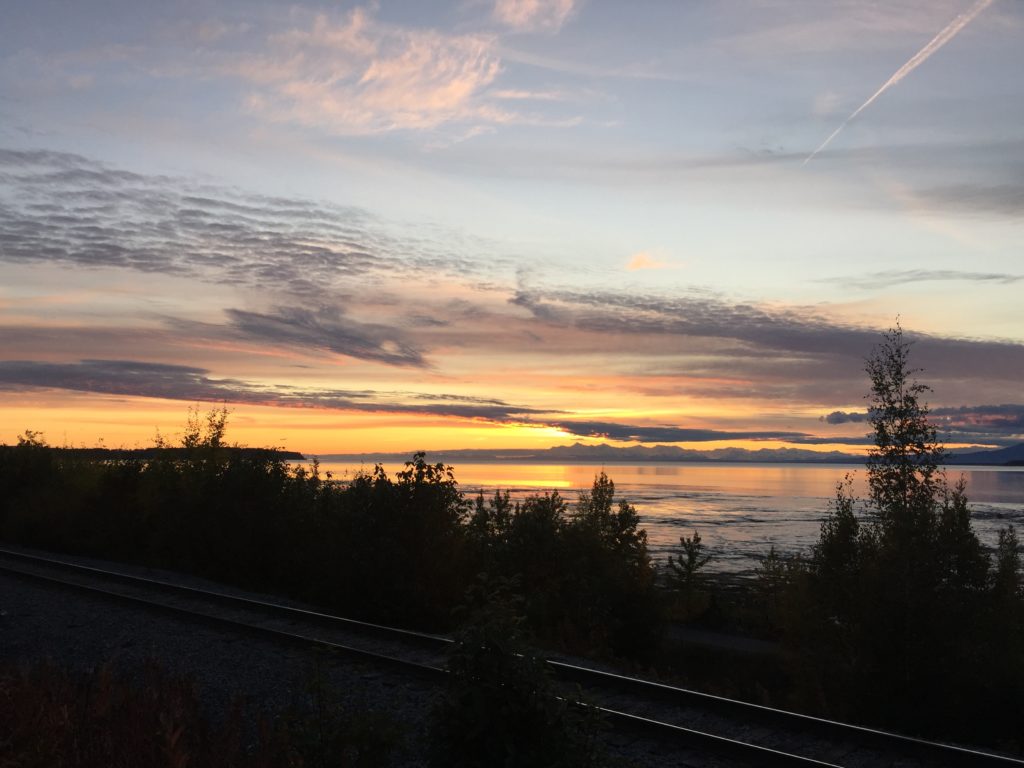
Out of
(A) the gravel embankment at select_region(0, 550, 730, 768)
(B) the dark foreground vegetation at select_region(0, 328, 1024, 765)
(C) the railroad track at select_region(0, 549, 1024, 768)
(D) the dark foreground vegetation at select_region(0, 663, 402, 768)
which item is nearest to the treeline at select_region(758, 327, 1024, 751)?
(B) the dark foreground vegetation at select_region(0, 328, 1024, 765)

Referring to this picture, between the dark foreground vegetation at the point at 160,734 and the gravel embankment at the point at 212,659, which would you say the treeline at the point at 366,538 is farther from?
the dark foreground vegetation at the point at 160,734

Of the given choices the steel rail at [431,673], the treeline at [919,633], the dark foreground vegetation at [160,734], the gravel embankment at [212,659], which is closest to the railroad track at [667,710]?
the steel rail at [431,673]

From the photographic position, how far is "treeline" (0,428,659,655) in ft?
56.5

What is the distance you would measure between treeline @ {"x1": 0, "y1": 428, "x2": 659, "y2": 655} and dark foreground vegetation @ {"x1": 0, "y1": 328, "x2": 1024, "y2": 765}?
0.18 feet

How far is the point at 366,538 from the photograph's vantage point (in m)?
17.5

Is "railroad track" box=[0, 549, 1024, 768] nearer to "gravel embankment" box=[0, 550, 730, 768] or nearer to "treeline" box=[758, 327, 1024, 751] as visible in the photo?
"gravel embankment" box=[0, 550, 730, 768]

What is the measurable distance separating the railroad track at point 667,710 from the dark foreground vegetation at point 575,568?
5.04 ft

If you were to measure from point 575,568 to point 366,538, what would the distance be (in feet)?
18.5

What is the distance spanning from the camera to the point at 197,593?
17781mm

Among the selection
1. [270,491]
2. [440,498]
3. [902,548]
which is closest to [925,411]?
[902,548]

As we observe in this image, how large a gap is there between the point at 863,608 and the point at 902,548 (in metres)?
1.32

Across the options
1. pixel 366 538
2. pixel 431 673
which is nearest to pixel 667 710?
pixel 431 673

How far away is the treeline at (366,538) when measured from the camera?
17234 millimetres

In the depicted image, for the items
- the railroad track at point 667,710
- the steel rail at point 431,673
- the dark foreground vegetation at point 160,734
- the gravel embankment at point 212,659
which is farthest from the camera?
the gravel embankment at point 212,659
